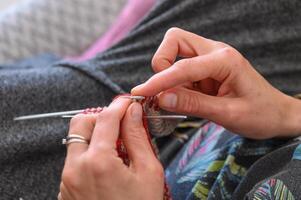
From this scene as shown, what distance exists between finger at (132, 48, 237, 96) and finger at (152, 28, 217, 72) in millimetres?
44

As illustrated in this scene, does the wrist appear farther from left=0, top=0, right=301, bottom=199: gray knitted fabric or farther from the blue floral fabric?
left=0, top=0, right=301, bottom=199: gray knitted fabric

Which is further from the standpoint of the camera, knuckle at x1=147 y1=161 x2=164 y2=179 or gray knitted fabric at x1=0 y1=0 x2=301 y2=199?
gray knitted fabric at x1=0 y1=0 x2=301 y2=199

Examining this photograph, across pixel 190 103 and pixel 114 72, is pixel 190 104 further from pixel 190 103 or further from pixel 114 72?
pixel 114 72

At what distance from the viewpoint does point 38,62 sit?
3.76 ft

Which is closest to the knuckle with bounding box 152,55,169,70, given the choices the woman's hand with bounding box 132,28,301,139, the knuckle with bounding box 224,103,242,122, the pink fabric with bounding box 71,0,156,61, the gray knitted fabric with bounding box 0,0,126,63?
the woman's hand with bounding box 132,28,301,139

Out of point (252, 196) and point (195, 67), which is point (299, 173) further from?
point (195, 67)

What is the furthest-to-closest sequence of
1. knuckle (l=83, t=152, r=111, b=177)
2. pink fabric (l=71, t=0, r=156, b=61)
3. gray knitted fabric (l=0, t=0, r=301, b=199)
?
pink fabric (l=71, t=0, r=156, b=61) < gray knitted fabric (l=0, t=0, r=301, b=199) < knuckle (l=83, t=152, r=111, b=177)

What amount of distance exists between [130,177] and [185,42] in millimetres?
227

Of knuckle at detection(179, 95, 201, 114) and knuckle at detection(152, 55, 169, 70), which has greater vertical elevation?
knuckle at detection(152, 55, 169, 70)

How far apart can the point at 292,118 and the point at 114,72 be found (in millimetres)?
367

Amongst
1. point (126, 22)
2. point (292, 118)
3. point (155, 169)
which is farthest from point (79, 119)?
Result: point (126, 22)

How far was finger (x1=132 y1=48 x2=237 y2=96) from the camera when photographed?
59 cm

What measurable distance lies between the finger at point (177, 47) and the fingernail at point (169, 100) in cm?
5

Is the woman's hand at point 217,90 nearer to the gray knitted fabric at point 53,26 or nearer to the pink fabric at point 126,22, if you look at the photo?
the pink fabric at point 126,22
